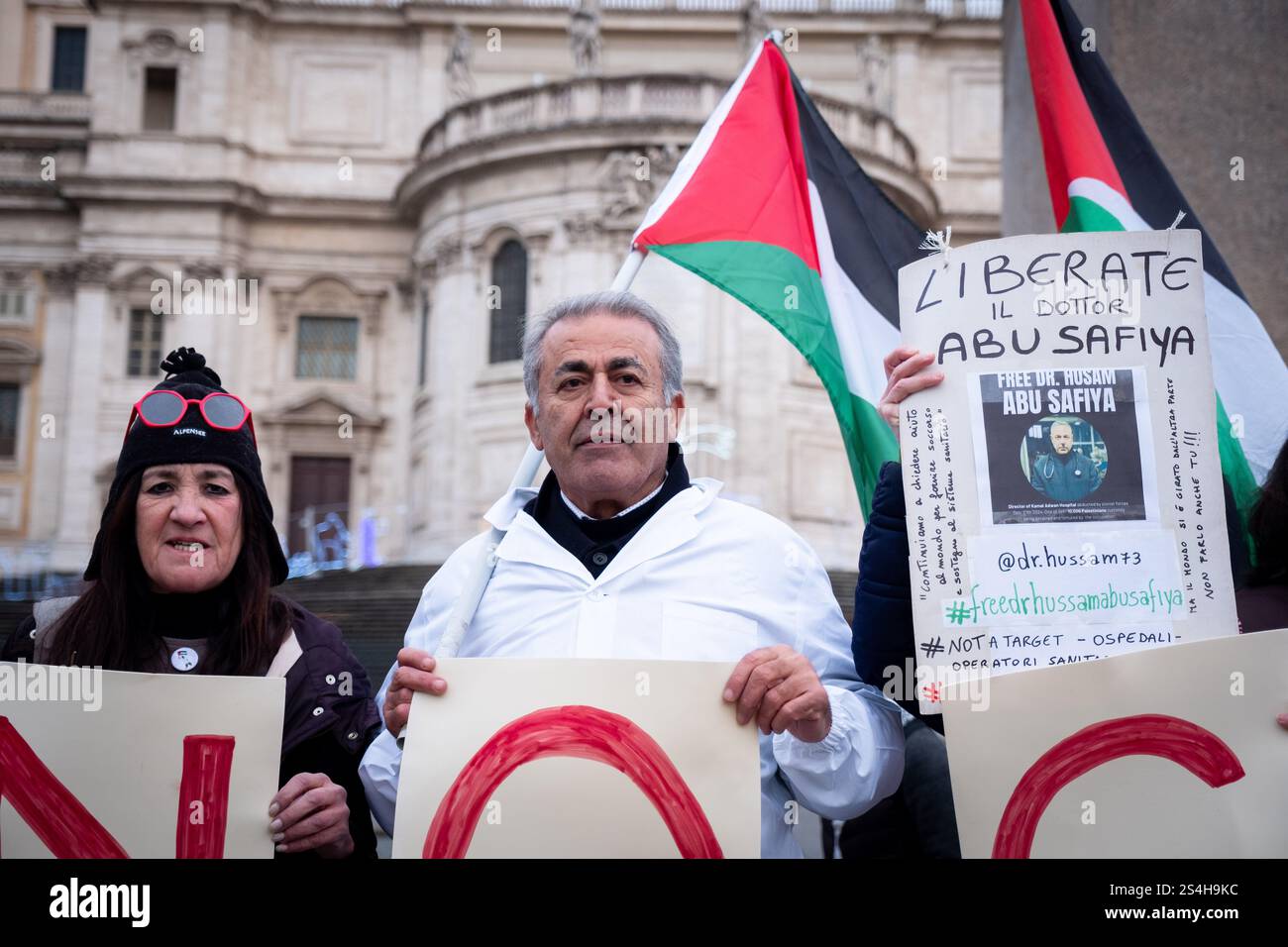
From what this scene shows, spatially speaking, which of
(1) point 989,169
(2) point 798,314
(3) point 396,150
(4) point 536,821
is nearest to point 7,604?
(2) point 798,314

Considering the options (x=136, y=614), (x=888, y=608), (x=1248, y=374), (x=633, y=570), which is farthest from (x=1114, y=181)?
(x=136, y=614)

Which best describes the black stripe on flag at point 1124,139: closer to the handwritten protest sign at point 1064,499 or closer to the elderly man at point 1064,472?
the handwritten protest sign at point 1064,499

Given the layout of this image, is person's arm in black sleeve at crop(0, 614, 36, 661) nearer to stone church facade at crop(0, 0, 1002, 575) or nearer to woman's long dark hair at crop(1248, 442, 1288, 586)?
woman's long dark hair at crop(1248, 442, 1288, 586)

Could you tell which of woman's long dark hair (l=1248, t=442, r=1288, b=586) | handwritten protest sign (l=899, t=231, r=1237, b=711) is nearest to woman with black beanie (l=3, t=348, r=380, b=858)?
handwritten protest sign (l=899, t=231, r=1237, b=711)

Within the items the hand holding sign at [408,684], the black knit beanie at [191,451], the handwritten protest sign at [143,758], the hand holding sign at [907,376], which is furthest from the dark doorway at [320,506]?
the hand holding sign at [907,376]

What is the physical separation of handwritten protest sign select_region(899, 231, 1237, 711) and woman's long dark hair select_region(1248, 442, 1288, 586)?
51 centimetres

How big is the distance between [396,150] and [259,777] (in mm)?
31979

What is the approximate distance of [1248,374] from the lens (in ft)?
13.3

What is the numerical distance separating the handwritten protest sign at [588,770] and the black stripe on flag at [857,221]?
2.16 metres

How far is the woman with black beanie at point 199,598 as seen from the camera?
2.88 meters

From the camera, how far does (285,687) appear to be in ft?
8.97

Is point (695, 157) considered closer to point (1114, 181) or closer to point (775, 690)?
point (1114, 181)
